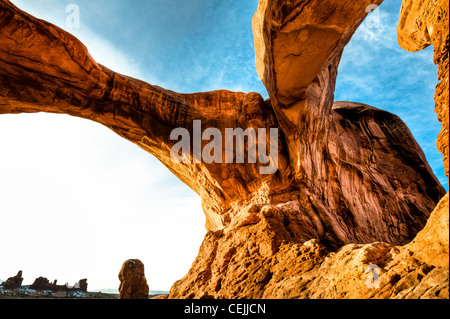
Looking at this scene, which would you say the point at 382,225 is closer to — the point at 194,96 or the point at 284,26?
the point at 284,26

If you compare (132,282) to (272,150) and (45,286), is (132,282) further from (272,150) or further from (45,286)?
(45,286)

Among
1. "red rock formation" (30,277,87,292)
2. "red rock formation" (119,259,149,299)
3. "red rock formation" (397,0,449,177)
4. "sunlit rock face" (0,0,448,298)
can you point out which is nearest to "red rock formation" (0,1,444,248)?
"sunlit rock face" (0,0,448,298)

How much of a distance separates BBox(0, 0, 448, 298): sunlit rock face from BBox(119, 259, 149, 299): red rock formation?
3.35 metres

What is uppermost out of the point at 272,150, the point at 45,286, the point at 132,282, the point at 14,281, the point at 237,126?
the point at 237,126

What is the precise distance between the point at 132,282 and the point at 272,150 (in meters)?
6.94

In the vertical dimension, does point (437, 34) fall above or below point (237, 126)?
below

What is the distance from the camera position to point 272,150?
8.19 metres

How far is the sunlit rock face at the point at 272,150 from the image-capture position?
4382 millimetres

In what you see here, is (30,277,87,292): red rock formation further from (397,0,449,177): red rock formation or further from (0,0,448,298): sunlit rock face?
(397,0,449,177): red rock formation

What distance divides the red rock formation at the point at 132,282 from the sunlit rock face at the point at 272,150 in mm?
3354

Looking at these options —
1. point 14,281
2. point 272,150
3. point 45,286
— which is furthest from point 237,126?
point 14,281

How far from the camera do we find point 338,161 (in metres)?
8.91

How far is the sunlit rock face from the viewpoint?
14.4 feet
